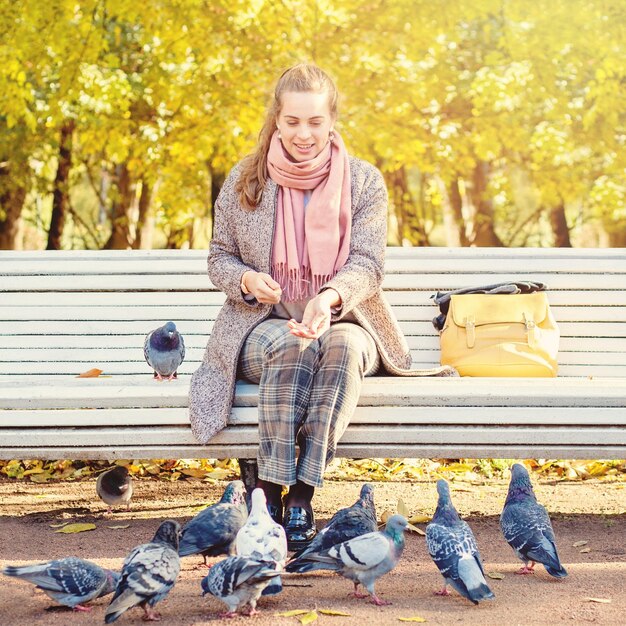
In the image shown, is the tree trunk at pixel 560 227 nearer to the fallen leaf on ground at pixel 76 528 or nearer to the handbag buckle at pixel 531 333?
the handbag buckle at pixel 531 333

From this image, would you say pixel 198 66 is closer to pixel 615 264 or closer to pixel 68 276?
pixel 68 276

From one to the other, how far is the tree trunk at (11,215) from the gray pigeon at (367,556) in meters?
11.9

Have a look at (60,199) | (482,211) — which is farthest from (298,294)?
(60,199)

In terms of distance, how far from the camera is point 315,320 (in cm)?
416

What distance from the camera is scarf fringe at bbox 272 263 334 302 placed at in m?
4.55

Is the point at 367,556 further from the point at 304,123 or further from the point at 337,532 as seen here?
the point at 304,123

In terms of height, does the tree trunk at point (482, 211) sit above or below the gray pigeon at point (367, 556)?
above

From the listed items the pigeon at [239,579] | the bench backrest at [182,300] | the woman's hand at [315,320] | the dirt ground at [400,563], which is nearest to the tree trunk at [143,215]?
the bench backrest at [182,300]

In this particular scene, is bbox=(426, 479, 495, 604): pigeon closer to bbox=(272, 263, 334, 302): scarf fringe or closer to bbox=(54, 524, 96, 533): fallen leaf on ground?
bbox=(272, 263, 334, 302): scarf fringe

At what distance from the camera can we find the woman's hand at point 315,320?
4.12 meters

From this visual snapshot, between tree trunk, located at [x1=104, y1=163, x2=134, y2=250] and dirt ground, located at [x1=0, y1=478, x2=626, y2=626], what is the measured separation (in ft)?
29.5

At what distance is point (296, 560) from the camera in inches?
145

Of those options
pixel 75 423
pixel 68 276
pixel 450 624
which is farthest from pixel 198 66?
pixel 450 624

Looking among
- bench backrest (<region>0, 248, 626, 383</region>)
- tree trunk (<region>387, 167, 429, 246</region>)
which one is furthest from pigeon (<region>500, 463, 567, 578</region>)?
tree trunk (<region>387, 167, 429, 246</region>)
